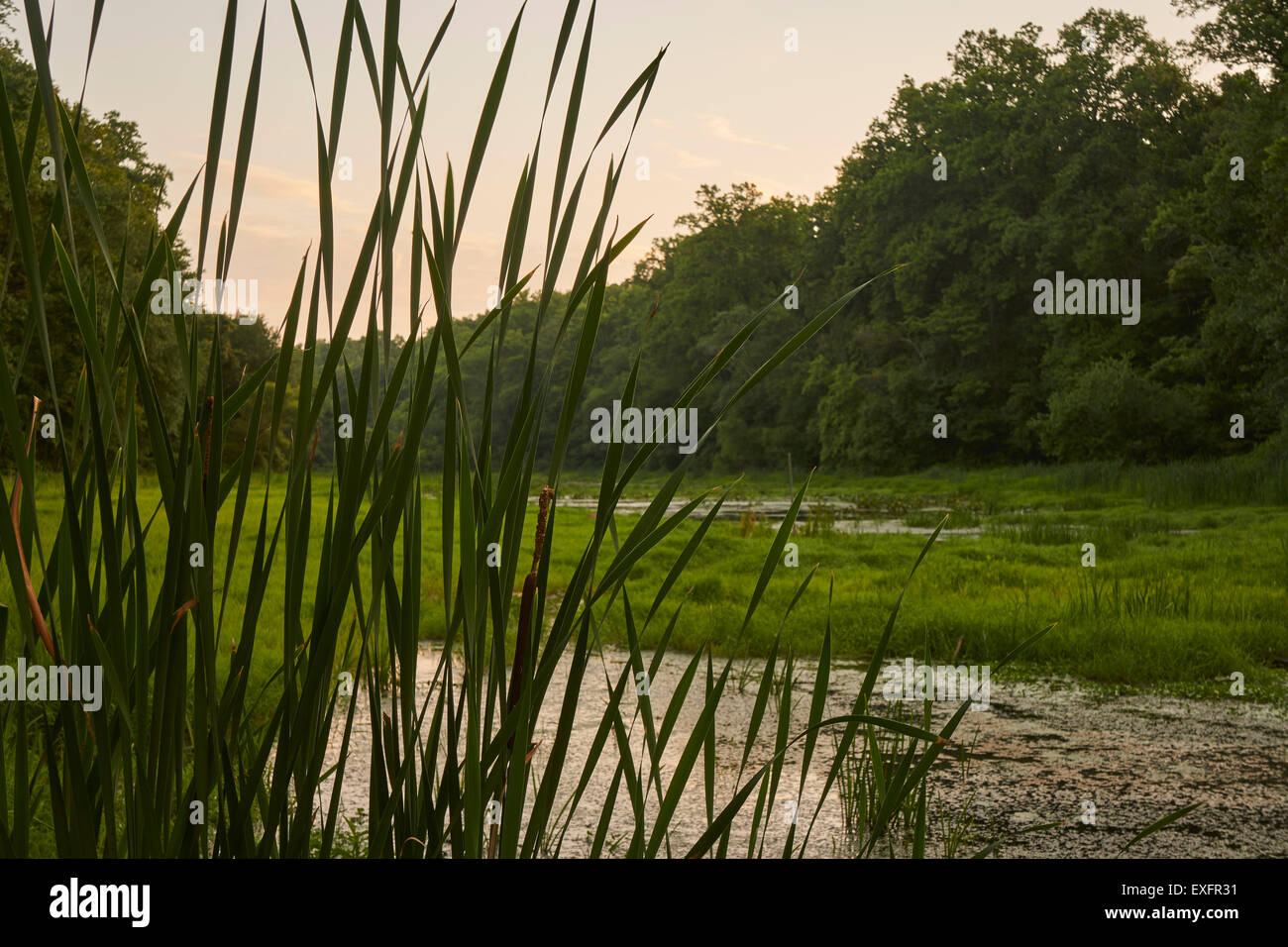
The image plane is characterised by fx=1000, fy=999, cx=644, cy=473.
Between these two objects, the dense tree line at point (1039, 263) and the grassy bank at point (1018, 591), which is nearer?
the grassy bank at point (1018, 591)

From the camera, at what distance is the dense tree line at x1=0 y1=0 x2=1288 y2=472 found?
64.6 feet

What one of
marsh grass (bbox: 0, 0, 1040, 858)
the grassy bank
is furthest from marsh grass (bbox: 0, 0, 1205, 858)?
the grassy bank

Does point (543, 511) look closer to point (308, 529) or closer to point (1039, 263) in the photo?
point (308, 529)

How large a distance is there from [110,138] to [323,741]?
64.6ft

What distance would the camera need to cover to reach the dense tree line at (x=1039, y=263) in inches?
775

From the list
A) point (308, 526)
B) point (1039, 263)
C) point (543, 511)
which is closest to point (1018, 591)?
point (543, 511)

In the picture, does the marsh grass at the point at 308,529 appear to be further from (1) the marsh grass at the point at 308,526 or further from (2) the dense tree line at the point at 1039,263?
(2) the dense tree line at the point at 1039,263

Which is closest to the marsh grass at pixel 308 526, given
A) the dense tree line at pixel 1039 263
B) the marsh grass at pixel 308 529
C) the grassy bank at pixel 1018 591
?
the marsh grass at pixel 308 529

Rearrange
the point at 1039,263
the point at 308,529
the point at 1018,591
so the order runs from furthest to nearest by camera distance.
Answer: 1. the point at 1039,263
2. the point at 1018,591
3. the point at 308,529

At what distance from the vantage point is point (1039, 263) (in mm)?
26656

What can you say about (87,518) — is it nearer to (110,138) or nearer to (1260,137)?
(110,138)

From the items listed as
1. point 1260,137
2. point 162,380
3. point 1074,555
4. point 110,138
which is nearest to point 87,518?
point 1074,555

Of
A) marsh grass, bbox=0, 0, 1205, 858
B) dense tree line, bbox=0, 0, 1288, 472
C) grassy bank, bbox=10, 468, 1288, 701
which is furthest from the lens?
dense tree line, bbox=0, 0, 1288, 472

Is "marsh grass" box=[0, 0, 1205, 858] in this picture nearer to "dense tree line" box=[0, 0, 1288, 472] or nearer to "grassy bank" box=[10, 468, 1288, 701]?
"grassy bank" box=[10, 468, 1288, 701]
